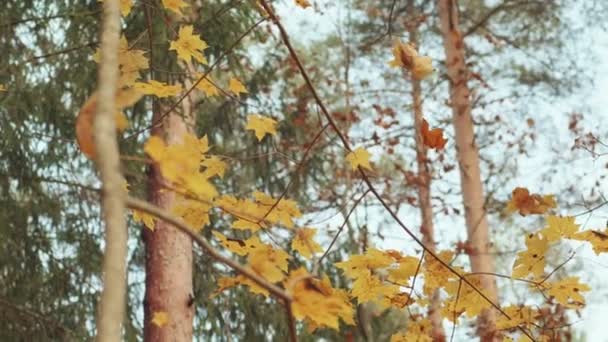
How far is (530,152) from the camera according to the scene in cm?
686

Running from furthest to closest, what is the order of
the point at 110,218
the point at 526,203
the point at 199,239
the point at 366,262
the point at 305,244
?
the point at 526,203
the point at 366,262
the point at 305,244
the point at 199,239
the point at 110,218

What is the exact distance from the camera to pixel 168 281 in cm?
333

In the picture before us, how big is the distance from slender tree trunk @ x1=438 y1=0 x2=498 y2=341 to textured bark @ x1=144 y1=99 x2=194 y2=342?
214cm

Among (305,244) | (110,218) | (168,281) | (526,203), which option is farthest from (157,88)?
(168,281)

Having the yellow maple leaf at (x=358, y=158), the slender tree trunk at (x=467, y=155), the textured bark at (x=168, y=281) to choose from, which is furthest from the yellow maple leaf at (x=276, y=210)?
the slender tree trunk at (x=467, y=155)

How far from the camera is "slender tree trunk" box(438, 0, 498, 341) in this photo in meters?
5.21

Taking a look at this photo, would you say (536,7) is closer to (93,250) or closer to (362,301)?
(93,250)

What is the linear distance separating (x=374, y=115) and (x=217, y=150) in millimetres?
3095

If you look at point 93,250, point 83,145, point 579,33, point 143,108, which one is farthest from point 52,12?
point 579,33

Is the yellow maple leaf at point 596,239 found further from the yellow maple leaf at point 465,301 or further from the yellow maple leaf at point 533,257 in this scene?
the yellow maple leaf at point 465,301

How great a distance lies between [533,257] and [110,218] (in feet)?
4.04

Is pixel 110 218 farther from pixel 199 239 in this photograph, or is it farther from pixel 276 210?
pixel 276 210

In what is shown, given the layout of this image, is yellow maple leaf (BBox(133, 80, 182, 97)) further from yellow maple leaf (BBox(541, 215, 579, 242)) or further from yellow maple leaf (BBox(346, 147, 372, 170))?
yellow maple leaf (BBox(541, 215, 579, 242))

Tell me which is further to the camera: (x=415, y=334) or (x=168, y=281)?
(x=168, y=281)
